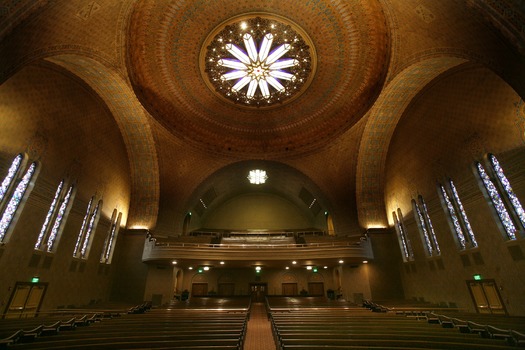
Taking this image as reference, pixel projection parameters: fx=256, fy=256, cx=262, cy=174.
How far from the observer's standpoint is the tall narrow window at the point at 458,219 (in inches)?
436

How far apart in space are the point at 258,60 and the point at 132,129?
813 cm

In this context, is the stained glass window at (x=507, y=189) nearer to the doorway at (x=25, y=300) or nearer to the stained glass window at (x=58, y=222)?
the doorway at (x=25, y=300)

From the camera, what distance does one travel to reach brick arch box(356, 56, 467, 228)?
1109 cm

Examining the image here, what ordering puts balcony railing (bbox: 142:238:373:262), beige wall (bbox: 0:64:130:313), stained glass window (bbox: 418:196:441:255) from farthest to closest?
balcony railing (bbox: 142:238:373:262)
stained glass window (bbox: 418:196:441:255)
beige wall (bbox: 0:64:130:313)

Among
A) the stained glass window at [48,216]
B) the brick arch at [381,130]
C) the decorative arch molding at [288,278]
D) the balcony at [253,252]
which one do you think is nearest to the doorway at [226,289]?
the decorative arch molding at [288,278]

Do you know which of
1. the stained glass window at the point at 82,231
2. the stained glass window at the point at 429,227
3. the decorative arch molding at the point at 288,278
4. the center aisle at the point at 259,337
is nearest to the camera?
the center aisle at the point at 259,337

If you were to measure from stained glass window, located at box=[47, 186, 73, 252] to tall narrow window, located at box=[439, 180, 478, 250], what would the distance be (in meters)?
18.1

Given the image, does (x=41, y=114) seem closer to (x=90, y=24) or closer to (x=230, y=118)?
(x=90, y=24)

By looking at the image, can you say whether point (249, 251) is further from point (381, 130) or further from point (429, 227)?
point (381, 130)

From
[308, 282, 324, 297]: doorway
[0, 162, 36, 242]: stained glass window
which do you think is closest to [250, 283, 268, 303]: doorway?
[308, 282, 324, 297]: doorway

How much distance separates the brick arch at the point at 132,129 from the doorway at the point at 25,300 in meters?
6.28

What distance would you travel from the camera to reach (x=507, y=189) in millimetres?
9328

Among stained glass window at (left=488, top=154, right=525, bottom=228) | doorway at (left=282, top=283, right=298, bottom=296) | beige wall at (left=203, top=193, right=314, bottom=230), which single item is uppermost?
beige wall at (left=203, top=193, right=314, bottom=230)

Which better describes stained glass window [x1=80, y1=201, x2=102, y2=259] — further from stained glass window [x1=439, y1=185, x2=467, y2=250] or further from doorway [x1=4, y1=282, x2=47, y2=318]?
stained glass window [x1=439, y1=185, x2=467, y2=250]
